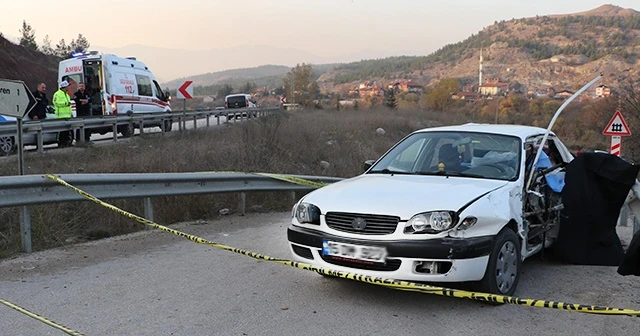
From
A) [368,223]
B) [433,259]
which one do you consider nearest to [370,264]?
[368,223]

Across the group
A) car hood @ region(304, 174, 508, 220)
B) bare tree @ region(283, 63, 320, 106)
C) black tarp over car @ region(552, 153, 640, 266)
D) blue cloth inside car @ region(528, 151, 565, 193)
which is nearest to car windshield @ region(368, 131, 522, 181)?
car hood @ region(304, 174, 508, 220)

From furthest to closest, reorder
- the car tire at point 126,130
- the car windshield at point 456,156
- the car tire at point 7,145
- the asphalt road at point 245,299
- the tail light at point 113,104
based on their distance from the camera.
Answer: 1. the tail light at point 113,104
2. the car tire at point 126,130
3. the car tire at point 7,145
4. the car windshield at point 456,156
5. the asphalt road at point 245,299

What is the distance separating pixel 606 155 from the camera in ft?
20.4

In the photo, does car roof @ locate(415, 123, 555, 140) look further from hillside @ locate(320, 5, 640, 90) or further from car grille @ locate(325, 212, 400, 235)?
hillside @ locate(320, 5, 640, 90)

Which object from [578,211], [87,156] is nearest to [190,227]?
[578,211]

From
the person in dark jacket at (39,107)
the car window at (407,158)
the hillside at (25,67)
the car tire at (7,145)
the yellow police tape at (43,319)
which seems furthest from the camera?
the hillside at (25,67)

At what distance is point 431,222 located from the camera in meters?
4.67

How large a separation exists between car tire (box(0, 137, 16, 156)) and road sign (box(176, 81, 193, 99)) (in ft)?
25.7

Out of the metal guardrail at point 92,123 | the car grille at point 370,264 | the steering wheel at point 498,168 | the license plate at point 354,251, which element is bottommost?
the car grille at point 370,264

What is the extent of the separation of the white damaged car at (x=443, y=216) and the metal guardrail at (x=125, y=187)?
281cm

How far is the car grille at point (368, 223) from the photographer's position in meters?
4.73

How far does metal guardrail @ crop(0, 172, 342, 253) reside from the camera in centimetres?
609

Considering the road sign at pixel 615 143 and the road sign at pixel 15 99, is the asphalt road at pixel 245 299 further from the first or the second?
the road sign at pixel 615 143

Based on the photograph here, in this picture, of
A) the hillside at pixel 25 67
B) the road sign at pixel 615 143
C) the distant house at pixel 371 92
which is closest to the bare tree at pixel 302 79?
the distant house at pixel 371 92
